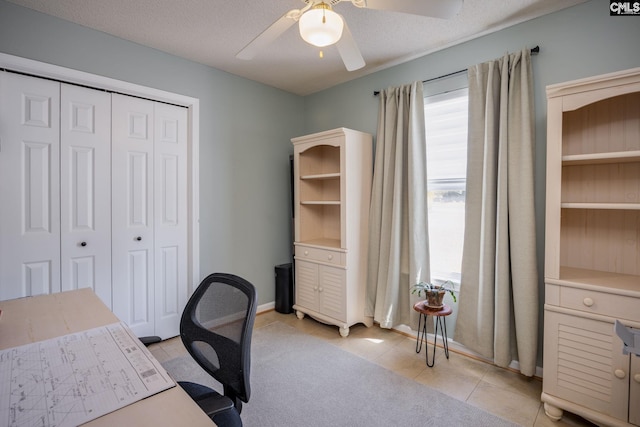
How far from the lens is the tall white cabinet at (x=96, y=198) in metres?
2.15

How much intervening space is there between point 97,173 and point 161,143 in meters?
0.57

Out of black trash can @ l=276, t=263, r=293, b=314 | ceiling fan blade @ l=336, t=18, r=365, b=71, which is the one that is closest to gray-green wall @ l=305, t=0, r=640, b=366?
ceiling fan blade @ l=336, t=18, r=365, b=71

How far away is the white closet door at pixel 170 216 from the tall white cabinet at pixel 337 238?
1.13 meters

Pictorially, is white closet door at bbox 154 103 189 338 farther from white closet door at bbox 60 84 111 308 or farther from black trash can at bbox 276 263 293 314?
black trash can at bbox 276 263 293 314

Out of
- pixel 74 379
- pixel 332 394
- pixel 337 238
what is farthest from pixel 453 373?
pixel 74 379

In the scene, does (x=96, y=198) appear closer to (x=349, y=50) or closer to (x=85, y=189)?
(x=85, y=189)

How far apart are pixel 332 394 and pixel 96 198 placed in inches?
90.1

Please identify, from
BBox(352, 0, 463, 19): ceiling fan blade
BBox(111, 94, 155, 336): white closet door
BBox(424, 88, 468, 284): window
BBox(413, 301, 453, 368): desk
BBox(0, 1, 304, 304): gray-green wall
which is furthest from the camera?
BBox(424, 88, 468, 284): window

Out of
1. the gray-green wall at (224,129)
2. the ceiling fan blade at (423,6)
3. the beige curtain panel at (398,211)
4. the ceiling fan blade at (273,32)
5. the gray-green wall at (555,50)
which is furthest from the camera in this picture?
the beige curtain panel at (398,211)

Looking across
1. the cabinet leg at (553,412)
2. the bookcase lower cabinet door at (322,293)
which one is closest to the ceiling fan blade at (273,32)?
the bookcase lower cabinet door at (322,293)

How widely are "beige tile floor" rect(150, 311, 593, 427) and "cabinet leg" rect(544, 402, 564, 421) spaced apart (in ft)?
0.08

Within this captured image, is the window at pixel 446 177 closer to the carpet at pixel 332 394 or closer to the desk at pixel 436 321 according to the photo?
the desk at pixel 436 321

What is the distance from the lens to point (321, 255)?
10.3ft

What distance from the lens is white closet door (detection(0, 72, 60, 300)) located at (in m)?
2.11
